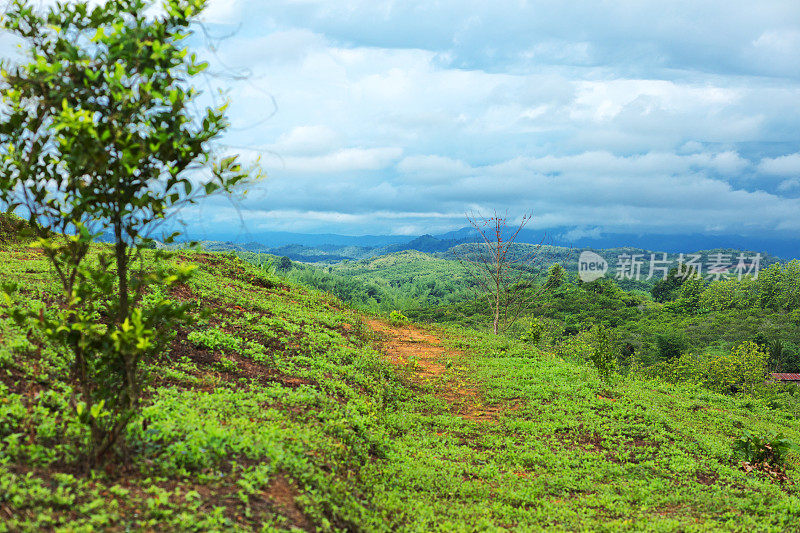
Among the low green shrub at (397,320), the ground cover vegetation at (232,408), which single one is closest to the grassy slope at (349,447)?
the ground cover vegetation at (232,408)

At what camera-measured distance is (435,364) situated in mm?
13789

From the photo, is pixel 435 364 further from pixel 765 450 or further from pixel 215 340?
pixel 765 450

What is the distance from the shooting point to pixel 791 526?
5941 mm

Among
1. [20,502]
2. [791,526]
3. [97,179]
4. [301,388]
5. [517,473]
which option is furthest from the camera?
[301,388]

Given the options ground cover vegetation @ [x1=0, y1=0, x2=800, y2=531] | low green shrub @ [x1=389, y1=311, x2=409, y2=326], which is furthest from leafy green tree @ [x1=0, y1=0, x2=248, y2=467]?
low green shrub @ [x1=389, y1=311, x2=409, y2=326]

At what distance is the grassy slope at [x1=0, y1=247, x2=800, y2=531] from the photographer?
13.8ft

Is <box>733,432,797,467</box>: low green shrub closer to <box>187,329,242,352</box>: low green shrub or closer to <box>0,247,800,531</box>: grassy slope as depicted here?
<box>0,247,800,531</box>: grassy slope

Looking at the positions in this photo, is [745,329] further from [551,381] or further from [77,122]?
[77,122]

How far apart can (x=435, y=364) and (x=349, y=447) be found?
7.34m

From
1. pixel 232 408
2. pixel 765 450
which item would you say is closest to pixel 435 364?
pixel 765 450

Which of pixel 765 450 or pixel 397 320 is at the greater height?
pixel 397 320

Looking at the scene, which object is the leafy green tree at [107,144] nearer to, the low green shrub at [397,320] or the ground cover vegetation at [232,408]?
the ground cover vegetation at [232,408]

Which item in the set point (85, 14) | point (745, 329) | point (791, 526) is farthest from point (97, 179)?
point (745, 329)

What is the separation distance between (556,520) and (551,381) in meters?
6.37
